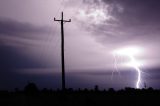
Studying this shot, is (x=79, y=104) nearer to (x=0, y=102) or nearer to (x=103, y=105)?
(x=103, y=105)

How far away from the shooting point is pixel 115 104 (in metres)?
28.8

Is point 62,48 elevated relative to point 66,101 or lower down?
elevated

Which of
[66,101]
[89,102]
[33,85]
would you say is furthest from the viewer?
[33,85]

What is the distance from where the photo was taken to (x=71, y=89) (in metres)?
52.9

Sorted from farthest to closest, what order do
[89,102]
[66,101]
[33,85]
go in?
[33,85] < [66,101] < [89,102]

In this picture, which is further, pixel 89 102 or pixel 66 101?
pixel 66 101

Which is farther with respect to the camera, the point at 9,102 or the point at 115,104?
the point at 9,102

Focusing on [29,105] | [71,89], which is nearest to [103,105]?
[29,105]

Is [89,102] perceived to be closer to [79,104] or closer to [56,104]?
[79,104]

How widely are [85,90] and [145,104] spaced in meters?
25.5

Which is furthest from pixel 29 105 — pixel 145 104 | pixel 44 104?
pixel 145 104

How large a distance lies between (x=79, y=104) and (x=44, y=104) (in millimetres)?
3368

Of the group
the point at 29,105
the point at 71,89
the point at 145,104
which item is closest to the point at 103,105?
the point at 145,104

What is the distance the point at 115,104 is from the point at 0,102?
11.9 metres
